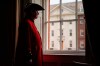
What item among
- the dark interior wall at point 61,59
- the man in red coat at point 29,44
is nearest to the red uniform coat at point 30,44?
the man in red coat at point 29,44

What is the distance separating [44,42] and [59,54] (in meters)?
0.40

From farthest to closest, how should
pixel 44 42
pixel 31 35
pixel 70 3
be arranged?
pixel 44 42 < pixel 70 3 < pixel 31 35

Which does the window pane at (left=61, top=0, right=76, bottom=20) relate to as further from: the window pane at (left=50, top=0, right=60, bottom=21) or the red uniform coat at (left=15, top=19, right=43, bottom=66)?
the red uniform coat at (left=15, top=19, right=43, bottom=66)

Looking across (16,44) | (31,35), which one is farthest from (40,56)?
(16,44)

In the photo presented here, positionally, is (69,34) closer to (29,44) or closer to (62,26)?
(62,26)

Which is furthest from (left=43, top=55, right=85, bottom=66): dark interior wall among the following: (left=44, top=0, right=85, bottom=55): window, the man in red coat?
the man in red coat
